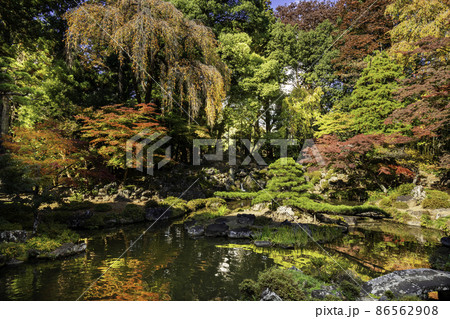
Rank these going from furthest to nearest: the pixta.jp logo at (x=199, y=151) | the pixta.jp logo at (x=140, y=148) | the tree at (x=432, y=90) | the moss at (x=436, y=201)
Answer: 1. the pixta.jp logo at (x=199, y=151)
2. the pixta.jp logo at (x=140, y=148)
3. the moss at (x=436, y=201)
4. the tree at (x=432, y=90)

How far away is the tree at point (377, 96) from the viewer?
1277cm

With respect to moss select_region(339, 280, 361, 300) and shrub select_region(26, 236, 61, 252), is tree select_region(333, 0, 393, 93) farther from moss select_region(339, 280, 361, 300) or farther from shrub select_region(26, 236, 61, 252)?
shrub select_region(26, 236, 61, 252)

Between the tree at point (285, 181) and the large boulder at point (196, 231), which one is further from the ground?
the tree at point (285, 181)

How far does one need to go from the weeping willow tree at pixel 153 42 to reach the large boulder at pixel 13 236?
24.6 ft

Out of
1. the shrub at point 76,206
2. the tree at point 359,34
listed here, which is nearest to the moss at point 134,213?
the shrub at point 76,206

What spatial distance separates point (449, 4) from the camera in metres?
10.1

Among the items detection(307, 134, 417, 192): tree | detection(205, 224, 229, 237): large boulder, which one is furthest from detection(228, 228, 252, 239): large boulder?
detection(307, 134, 417, 192): tree

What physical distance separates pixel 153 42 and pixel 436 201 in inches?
548

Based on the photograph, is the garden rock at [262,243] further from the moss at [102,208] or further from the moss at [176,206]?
the moss at [102,208]

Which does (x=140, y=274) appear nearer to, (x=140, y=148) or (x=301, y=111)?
(x=140, y=148)

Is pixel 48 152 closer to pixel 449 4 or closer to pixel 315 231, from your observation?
pixel 315 231

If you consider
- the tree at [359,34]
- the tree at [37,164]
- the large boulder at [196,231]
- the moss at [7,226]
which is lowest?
the large boulder at [196,231]

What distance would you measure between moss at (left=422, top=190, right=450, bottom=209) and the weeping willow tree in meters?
9.85

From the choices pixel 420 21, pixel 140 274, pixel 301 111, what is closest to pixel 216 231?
pixel 140 274
